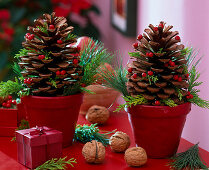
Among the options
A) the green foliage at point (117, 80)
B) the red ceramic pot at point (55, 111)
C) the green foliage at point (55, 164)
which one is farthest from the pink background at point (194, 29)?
the green foliage at point (55, 164)

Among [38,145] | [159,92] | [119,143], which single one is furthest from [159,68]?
[38,145]

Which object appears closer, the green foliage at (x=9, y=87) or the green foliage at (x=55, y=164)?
the green foliage at (x=55, y=164)

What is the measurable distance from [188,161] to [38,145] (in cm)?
29

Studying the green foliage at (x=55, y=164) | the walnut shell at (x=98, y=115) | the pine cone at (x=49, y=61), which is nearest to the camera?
the green foliage at (x=55, y=164)

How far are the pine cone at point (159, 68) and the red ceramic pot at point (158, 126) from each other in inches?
0.8

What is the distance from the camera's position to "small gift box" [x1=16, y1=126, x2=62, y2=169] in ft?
2.22

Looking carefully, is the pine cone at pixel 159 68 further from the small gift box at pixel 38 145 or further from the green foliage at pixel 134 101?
the small gift box at pixel 38 145

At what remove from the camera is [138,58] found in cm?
75

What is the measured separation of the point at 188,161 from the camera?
0.70m

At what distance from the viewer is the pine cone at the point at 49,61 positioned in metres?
0.77

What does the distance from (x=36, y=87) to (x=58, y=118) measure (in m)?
0.08

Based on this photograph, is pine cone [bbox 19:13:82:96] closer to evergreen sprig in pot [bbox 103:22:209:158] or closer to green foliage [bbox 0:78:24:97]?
green foliage [bbox 0:78:24:97]

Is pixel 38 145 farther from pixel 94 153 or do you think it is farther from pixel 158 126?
pixel 158 126

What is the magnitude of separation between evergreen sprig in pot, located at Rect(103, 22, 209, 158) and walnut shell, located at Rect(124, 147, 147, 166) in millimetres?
55
